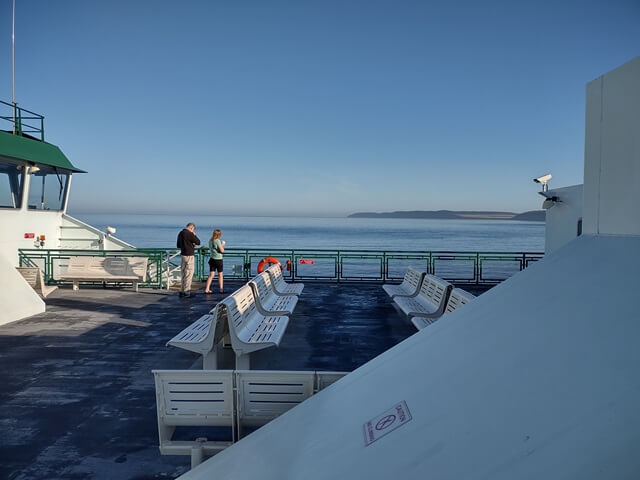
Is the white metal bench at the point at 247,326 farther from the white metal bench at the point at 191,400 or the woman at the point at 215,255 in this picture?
the woman at the point at 215,255

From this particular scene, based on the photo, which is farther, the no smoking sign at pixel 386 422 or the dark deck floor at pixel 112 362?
the dark deck floor at pixel 112 362

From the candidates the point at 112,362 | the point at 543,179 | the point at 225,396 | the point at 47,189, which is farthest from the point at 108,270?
the point at 543,179

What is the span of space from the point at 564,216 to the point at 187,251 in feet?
32.1

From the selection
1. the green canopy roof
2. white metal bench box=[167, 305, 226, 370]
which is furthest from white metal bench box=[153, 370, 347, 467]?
the green canopy roof

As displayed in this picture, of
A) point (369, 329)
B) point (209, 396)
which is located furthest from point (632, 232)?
point (369, 329)

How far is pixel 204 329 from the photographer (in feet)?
22.1

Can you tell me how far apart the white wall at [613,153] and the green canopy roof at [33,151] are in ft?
46.0

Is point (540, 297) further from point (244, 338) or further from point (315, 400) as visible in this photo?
point (244, 338)

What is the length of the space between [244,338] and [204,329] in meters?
0.80

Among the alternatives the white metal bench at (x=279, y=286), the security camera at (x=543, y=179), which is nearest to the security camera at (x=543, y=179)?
the security camera at (x=543, y=179)

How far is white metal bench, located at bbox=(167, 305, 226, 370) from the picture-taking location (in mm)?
5934

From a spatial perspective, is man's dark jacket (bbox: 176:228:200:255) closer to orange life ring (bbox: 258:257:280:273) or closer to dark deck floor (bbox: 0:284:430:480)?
dark deck floor (bbox: 0:284:430:480)

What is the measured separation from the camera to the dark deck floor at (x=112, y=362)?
13.5 feet

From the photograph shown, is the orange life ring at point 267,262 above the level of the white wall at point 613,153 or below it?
below
